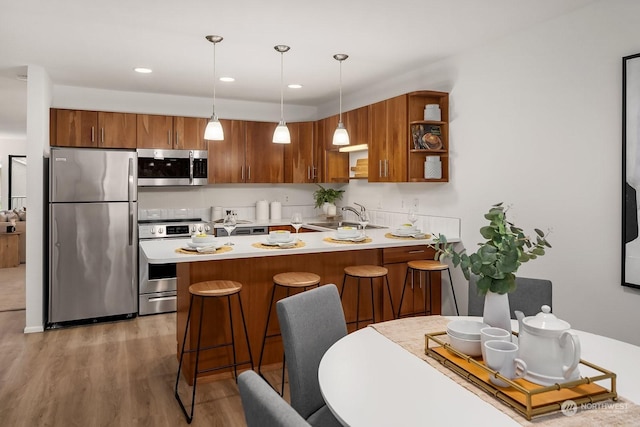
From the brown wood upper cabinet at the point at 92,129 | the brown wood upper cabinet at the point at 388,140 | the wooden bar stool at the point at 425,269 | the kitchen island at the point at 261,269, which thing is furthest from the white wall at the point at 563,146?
the brown wood upper cabinet at the point at 92,129

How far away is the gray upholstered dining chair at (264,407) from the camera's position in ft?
2.92

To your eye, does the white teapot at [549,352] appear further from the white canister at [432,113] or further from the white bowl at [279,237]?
the white canister at [432,113]

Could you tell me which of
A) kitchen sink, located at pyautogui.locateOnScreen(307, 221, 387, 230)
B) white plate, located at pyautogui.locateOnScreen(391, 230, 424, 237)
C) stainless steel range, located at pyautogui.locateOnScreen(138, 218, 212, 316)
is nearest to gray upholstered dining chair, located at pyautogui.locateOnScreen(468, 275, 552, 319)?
white plate, located at pyautogui.locateOnScreen(391, 230, 424, 237)

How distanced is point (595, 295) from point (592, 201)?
590mm

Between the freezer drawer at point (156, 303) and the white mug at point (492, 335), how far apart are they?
4.08m

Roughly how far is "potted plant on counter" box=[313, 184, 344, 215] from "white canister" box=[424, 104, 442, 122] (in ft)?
7.01

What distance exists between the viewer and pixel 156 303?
4.82 meters

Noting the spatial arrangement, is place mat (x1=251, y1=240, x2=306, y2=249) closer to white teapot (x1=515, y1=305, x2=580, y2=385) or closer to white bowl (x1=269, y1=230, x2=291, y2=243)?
white bowl (x1=269, y1=230, x2=291, y2=243)

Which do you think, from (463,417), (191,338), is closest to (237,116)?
(191,338)

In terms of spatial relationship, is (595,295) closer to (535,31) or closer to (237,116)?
(535,31)

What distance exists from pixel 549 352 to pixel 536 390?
0.49 ft

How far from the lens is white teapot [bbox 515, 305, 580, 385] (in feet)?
4.16

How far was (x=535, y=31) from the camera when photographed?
10.5 feet

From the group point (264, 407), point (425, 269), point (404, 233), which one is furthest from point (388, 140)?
point (264, 407)
